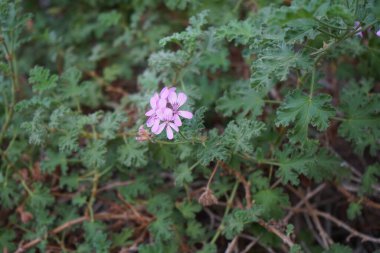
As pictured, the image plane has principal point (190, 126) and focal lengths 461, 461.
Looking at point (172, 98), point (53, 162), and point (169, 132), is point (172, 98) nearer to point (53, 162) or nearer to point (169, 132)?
point (169, 132)

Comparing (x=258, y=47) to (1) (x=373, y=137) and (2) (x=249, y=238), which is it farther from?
(2) (x=249, y=238)

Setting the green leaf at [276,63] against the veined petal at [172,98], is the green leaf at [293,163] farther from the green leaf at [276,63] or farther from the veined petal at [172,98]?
the veined petal at [172,98]

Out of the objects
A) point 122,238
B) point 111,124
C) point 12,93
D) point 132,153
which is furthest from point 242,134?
point 12,93

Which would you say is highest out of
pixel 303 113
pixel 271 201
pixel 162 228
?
pixel 303 113

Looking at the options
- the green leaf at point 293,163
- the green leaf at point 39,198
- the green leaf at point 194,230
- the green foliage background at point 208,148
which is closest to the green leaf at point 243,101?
the green foliage background at point 208,148

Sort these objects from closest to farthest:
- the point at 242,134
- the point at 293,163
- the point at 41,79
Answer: the point at 242,134, the point at 293,163, the point at 41,79

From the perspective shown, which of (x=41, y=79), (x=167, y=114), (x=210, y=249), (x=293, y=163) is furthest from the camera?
(x=41, y=79)
